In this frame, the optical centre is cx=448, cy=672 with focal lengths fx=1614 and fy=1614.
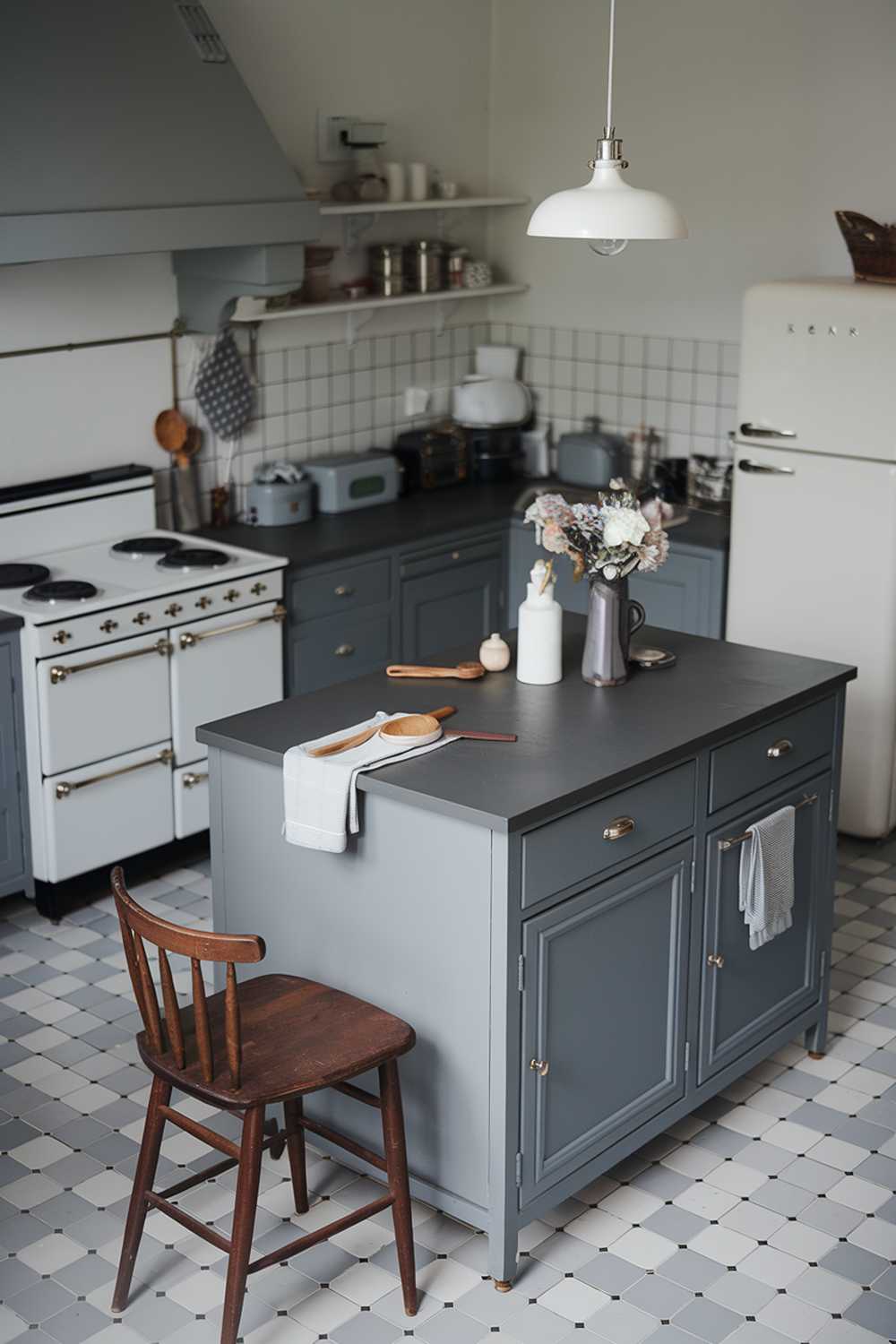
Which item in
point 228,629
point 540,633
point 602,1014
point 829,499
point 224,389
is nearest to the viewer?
point 602,1014

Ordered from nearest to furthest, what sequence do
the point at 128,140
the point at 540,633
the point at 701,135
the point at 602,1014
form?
the point at 602,1014
the point at 540,633
the point at 128,140
the point at 701,135

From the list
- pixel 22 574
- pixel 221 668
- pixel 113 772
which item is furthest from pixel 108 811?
pixel 22 574

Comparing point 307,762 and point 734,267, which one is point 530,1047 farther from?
point 734,267

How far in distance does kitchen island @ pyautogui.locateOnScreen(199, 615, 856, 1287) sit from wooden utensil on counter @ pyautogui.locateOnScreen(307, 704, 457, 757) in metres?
0.07

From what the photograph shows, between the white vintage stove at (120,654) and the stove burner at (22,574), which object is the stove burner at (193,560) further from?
the stove burner at (22,574)

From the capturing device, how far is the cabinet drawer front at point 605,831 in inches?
114

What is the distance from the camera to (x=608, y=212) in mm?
3023

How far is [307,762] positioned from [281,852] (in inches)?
10.9

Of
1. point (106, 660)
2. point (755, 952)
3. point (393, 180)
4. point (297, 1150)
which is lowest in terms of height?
point (297, 1150)

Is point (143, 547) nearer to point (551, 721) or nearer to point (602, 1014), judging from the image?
point (551, 721)

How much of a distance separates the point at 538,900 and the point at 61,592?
203cm

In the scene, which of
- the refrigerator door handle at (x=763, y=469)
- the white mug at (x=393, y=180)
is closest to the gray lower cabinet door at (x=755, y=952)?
the refrigerator door handle at (x=763, y=469)

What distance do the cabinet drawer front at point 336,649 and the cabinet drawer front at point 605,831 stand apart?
199cm

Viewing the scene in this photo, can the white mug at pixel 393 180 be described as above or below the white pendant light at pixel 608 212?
above
